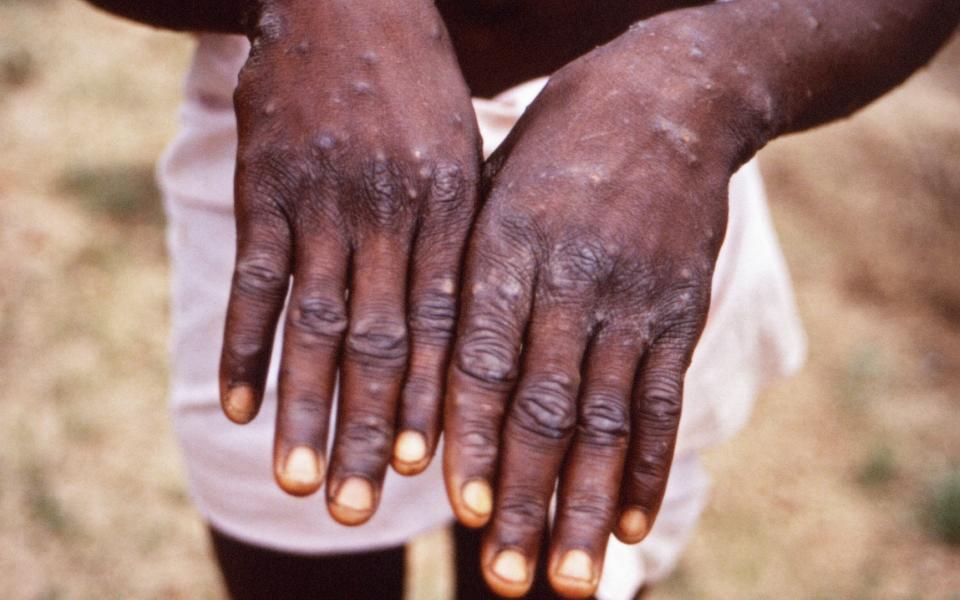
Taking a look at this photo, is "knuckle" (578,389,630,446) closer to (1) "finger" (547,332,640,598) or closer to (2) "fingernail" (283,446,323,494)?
(1) "finger" (547,332,640,598)

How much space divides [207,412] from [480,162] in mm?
629

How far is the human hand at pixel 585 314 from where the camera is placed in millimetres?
691

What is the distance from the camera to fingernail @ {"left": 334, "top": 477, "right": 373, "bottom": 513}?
0.69 meters

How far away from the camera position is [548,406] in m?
0.69

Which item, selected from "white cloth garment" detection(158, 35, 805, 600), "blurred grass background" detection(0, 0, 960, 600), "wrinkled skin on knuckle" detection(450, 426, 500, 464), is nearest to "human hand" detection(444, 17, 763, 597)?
"wrinkled skin on knuckle" detection(450, 426, 500, 464)

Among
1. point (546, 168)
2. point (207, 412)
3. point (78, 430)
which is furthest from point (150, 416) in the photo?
point (546, 168)

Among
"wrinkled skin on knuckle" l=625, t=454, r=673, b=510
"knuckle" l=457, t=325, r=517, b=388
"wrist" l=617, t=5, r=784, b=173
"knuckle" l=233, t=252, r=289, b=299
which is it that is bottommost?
"wrinkled skin on knuckle" l=625, t=454, r=673, b=510

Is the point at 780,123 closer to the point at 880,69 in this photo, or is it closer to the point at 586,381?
the point at 880,69

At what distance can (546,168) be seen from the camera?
2.45 ft

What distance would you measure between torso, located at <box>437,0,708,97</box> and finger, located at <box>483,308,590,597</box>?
372mm

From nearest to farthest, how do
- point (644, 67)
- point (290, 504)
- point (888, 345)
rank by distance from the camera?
point (644, 67) → point (290, 504) → point (888, 345)

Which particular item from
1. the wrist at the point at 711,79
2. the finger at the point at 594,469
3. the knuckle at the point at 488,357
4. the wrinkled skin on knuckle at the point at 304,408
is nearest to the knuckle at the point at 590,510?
the finger at the point at 594,469

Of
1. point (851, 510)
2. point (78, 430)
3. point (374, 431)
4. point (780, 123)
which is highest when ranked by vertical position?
point (780, 123)

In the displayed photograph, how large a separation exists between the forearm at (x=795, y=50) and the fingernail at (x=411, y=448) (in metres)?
0.38
